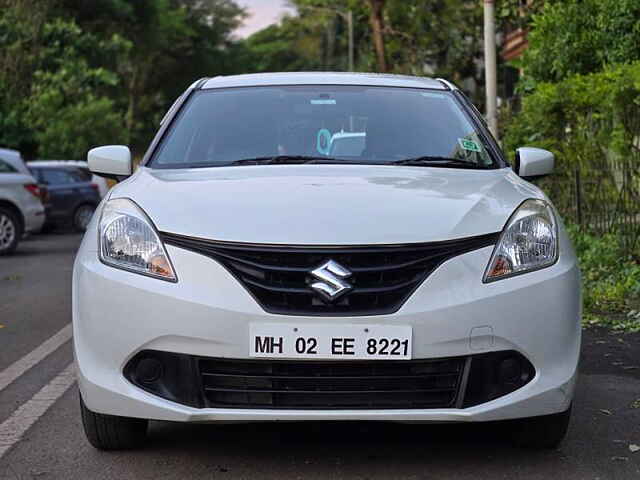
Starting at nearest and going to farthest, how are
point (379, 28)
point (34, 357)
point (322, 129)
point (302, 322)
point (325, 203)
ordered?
1. point (302, 322)
2. point (325, 203)
3. point (322, 129)
4. point (34, 357)
5. point (379, 28)

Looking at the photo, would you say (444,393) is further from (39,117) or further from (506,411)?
(39,117)

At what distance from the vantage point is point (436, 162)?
5.57 metres

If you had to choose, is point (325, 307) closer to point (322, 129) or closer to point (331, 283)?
point (331, 283)

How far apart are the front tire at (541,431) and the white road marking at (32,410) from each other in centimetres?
201

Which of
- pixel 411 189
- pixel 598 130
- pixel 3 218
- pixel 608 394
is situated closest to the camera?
pixel 411 189

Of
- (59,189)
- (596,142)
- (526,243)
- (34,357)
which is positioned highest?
(526,243)

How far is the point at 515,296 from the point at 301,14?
5457cm

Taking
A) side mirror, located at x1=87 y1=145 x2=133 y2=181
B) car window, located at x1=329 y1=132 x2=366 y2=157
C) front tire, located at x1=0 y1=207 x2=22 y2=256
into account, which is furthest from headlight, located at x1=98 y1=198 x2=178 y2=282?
front tire, located at x1=0 y1=207 x2=22 y2=256

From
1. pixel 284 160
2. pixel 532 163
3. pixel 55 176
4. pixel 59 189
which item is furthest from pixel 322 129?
pixel 55 176

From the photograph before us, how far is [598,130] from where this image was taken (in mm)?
12172

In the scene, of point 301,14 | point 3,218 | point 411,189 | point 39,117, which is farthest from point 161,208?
point 301,14

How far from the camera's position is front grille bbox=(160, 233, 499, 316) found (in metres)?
4.47

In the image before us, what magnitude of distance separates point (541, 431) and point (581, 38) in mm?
10604

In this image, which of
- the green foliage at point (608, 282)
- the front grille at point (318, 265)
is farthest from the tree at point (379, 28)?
the front grille at point (318, 265)
